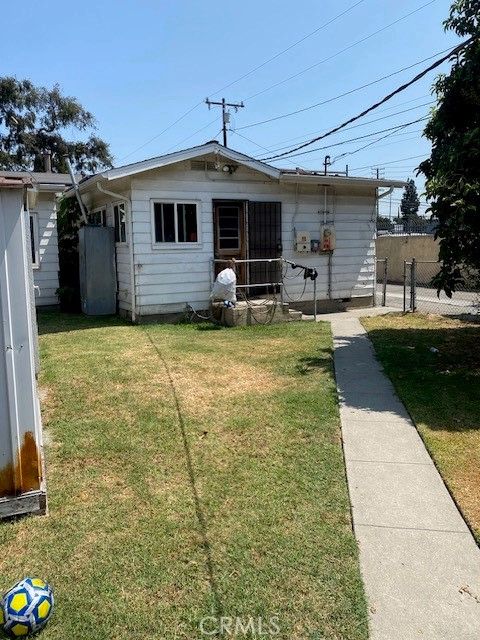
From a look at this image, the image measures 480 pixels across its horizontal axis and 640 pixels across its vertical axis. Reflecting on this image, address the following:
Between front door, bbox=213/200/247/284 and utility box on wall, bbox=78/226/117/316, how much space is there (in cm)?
230

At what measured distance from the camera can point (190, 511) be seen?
303 centimetres

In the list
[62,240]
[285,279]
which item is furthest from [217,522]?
[62,240]

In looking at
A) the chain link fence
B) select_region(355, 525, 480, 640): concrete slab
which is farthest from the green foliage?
select_region(355, 525, 480, 640): concrete slab

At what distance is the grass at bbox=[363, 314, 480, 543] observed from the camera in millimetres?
3543

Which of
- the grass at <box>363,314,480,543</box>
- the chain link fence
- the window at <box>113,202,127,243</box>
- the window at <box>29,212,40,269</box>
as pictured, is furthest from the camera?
the window at <box>29,212,40,269</box>

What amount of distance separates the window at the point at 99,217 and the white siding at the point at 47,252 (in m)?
0.97

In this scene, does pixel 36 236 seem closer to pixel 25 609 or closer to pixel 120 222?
pixel 120 222

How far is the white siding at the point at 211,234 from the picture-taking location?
962 centimetres

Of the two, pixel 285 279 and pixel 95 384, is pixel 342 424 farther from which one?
pixel 285 279

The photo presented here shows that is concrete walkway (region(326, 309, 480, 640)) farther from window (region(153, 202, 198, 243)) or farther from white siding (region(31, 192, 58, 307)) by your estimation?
white siding (region(31, 192, 58, 307))

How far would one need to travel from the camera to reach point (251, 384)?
18.6 feet

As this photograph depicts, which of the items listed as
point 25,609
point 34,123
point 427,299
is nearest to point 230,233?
point 427,299

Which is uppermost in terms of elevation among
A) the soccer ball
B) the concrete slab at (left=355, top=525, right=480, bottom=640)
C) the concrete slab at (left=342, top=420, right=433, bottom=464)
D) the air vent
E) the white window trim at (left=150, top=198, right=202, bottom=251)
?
the air vent

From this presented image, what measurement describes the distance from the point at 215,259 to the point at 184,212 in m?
1.17
